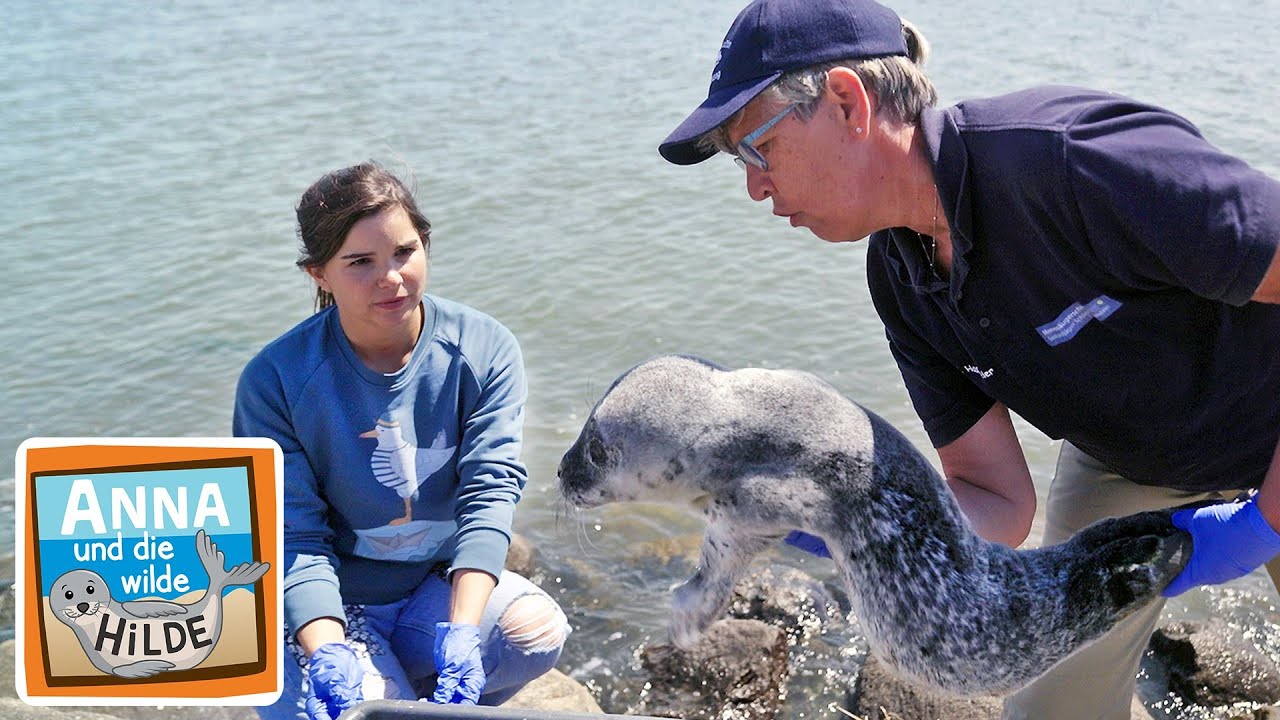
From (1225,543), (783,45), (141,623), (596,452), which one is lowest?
(141,623)

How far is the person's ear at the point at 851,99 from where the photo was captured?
9.34 feet

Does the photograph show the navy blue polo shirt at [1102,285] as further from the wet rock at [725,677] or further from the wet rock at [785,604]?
the wet rock at [785,604]

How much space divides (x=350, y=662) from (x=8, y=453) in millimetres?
5264

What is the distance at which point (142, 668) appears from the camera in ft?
11.7

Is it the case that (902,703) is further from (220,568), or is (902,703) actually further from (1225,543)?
(220,568)

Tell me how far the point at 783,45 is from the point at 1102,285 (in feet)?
3.04

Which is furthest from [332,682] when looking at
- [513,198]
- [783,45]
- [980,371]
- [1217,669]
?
[513,198]

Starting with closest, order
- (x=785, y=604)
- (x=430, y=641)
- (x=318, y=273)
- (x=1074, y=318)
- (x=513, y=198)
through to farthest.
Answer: (x=1074, y=318) < (x=430, y=641) < (x=318, y=273) < (x=785, y=604) < (x=513, y=198)

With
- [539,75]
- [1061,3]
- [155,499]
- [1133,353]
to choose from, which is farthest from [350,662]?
[1061,3]

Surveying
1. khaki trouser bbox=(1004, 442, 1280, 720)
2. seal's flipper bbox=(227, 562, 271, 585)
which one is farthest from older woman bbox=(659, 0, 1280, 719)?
seal's flipper bbox=(227, 562, 271, 585)

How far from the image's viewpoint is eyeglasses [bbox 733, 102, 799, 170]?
289cm

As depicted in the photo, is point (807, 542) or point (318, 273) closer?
Result: point (807, 542)

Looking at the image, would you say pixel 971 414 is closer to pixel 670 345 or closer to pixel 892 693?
pixel 892 693

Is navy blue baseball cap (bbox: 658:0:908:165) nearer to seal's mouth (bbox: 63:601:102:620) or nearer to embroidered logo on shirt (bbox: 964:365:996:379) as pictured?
embroidered logo on shirt (bbox: 964:365:996:379)
